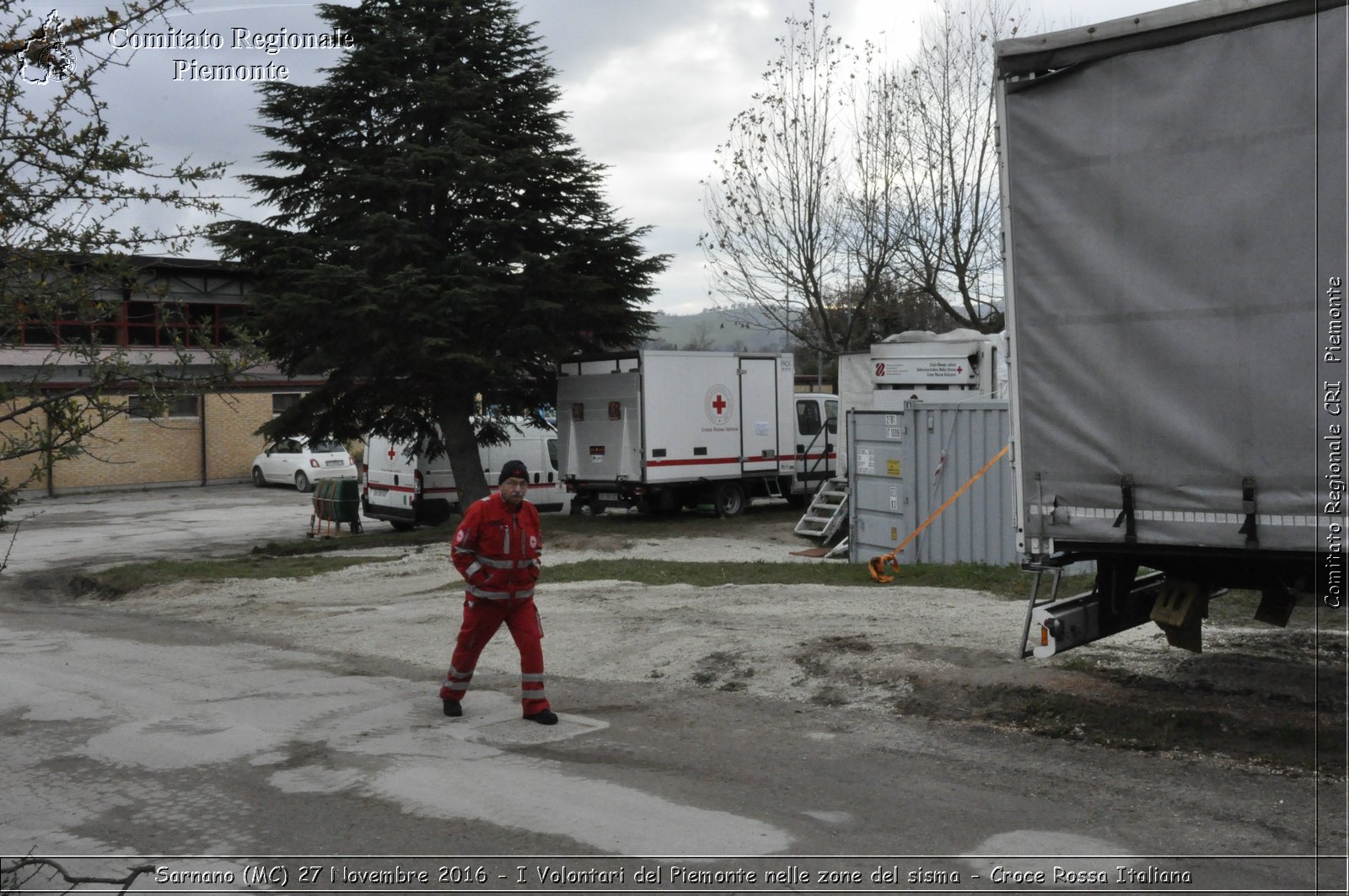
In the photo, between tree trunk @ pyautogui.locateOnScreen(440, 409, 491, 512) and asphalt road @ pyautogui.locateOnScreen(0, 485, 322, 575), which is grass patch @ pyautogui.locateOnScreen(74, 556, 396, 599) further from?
tree trunk @ pyautogui.locateOnScreen(440, 409, 491, 512)

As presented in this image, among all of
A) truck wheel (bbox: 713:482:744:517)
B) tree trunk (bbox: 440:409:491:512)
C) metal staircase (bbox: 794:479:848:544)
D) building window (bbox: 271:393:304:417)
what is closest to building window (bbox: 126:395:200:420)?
metal staircase (bbox: 794:479:848:544)

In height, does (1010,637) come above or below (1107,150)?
below

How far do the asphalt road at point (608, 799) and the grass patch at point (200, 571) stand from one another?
290 inches

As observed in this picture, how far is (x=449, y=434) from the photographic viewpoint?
22.4 metres

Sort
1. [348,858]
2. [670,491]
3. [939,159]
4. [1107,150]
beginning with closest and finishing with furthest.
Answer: [348,858] → [1107,150] → [670,491] → [939,159]

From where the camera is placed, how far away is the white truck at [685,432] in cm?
2122

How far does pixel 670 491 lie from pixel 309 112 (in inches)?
388

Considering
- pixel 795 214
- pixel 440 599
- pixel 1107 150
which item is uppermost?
pixel 795 214

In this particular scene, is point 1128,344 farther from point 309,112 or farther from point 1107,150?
point 309,112

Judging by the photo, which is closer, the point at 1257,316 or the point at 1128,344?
the point at 1257,316

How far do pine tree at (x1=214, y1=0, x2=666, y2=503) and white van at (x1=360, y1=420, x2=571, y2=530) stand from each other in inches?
19.5

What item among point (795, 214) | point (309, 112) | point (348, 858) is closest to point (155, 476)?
point (309, 112)

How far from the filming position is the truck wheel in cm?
2234

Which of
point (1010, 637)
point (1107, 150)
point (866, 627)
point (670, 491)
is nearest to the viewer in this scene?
point (1107, 150)
